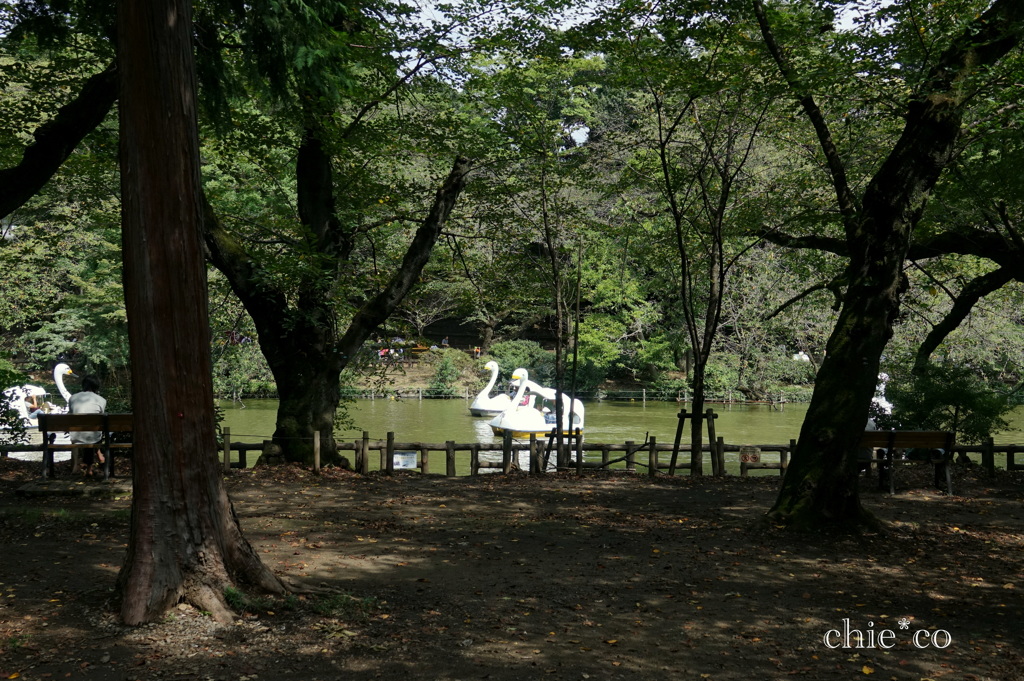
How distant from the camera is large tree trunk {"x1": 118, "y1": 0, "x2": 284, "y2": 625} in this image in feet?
15.8

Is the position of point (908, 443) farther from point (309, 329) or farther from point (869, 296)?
point (309, 329)

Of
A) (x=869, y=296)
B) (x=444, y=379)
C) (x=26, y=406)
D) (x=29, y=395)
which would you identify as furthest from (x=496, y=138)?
(x=444, y=379)

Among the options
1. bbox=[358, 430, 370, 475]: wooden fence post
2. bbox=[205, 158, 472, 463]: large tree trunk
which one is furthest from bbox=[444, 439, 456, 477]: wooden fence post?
bbox=[205, 158, 472, 463]: large tree trunk

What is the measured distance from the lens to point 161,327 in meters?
4.83

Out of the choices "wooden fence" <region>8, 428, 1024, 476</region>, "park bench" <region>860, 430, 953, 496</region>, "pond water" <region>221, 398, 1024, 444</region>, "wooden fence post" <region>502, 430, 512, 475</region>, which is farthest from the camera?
"pond water" <region>221, 398, 1024, 444</region>

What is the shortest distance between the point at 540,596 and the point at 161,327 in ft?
10.4

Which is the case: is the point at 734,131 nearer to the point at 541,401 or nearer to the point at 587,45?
the point at 587,45

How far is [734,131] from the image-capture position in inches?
529

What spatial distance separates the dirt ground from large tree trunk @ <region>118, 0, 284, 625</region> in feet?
0.91

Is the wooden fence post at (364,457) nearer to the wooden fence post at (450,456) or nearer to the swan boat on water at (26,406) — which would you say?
the wooden fence post at (450,456)

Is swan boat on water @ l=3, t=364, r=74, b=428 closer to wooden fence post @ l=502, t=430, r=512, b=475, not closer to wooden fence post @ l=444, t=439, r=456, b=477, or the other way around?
wooden fence post @ l=444, t=439, r=456, b=477

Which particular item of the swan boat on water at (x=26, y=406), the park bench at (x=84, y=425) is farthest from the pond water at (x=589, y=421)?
the park bench at (x=84, y=425)

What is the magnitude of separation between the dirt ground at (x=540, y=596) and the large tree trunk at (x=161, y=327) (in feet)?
0.91

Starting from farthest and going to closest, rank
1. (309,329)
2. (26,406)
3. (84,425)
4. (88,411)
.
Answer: (26,406) < (309,329) < (88,411) < (84,425)
